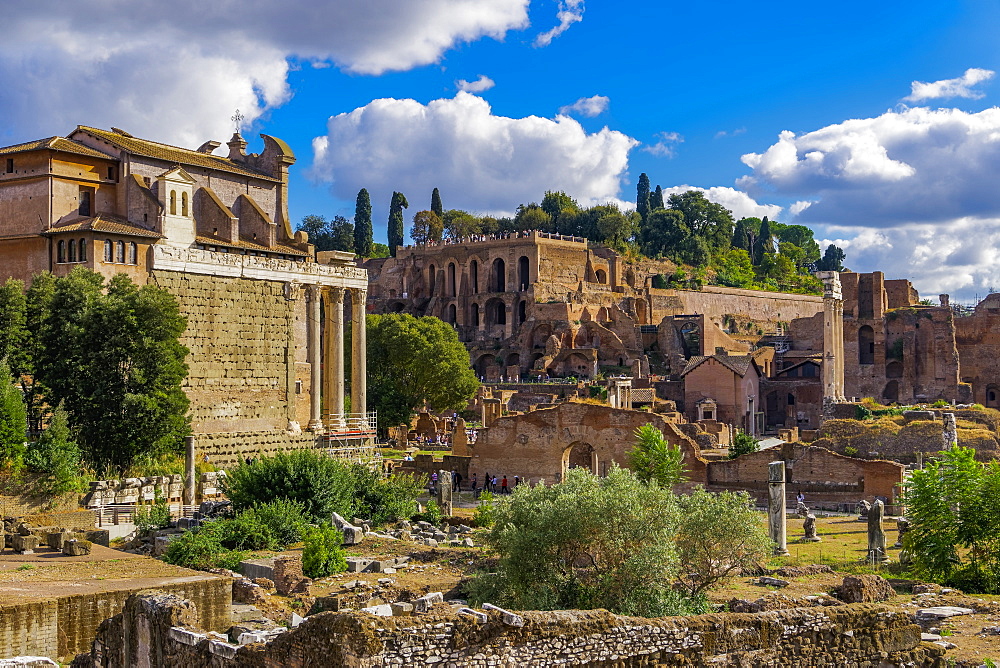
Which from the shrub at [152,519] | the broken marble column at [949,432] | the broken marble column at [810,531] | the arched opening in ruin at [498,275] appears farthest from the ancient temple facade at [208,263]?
the arched opening in ruin at [498,275]

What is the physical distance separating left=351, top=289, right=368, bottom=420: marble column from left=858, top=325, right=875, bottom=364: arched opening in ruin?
47.5 m

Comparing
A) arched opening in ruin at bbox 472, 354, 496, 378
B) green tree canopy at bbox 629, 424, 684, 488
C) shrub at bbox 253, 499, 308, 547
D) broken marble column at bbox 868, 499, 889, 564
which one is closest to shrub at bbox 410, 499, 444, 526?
shrub at bbox 253, 499, 308, 547

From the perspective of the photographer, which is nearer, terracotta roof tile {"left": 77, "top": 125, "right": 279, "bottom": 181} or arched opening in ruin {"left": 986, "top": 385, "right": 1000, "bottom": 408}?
terracotta roof tile {"left": 77, "top": 125, "right": 279, "bottom": 181}

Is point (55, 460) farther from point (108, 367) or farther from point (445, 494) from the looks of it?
point (445, 494)

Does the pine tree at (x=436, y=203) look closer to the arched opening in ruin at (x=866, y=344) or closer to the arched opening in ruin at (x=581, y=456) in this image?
the arched opening in ruin at (x=866, y=344)

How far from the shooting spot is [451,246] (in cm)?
8869

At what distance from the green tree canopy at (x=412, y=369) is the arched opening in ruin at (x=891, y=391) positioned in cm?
3346

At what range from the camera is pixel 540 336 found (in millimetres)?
77062

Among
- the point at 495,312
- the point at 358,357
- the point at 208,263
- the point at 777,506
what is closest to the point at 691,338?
the point at 495,312

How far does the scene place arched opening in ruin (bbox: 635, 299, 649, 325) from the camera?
8150 cm

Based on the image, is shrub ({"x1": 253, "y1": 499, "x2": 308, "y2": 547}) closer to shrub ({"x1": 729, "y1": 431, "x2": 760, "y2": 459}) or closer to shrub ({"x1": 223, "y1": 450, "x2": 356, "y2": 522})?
shrub ({"x1": 223, "y1": 450, "x2": 356, "y2": 522})

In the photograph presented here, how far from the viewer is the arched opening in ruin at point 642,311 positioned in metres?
81.5

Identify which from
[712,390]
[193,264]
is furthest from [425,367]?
[193,264]

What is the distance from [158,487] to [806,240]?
110m
